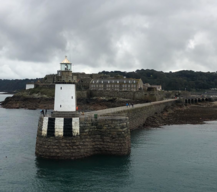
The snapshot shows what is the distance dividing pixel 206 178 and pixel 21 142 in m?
19.4

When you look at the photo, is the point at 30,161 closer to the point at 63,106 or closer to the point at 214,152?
the point at 63,106

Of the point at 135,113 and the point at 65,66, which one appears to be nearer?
the point at 65,66

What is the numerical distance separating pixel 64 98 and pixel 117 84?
2479 inches

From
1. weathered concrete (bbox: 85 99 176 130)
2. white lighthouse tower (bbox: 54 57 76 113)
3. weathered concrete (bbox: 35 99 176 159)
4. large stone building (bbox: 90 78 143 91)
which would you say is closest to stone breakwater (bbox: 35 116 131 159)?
weathered concrete (bbox: 35 99 176 159)

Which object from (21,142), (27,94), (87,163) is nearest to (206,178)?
(87,163)

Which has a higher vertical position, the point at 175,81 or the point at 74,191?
the point at 175,81

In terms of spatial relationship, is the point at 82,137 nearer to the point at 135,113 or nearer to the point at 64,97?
the point at 64,97

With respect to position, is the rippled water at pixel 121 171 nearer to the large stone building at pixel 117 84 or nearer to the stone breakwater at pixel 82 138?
the stone breakwater at pixel 82 138

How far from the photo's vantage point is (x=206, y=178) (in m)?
17.5

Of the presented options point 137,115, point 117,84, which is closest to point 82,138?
point 137,115

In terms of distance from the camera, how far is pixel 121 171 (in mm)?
18516

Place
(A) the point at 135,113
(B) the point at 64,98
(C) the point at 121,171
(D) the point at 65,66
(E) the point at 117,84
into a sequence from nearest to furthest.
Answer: (C) the point at 121,171 → (B) the point at 64,98 → (D) the point at 65,66 → (A) the point at 135,113 → (E) the point at 117,84

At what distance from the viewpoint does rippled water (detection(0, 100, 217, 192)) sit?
1600 cm

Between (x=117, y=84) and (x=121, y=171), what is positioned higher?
(x=117, y=84)
